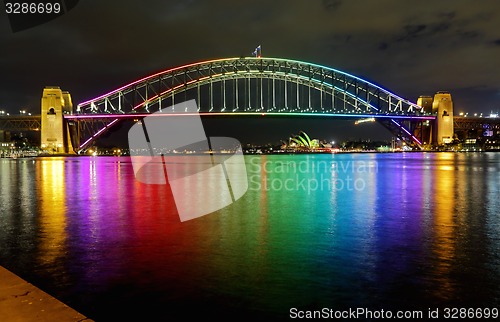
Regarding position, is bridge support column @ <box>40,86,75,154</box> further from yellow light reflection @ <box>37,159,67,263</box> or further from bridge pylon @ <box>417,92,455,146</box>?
yellow light reflection @ <box>37,159,67,263</box>

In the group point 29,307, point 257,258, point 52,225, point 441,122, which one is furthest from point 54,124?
point 29,307

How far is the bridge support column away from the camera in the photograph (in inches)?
3260

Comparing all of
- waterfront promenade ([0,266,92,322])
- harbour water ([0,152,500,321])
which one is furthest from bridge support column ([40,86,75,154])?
waterfront promenade ([0,266,92,322])

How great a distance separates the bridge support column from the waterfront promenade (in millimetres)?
83554

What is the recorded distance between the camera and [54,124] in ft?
273

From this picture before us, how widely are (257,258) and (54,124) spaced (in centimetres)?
8316

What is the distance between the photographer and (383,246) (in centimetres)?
A: 811

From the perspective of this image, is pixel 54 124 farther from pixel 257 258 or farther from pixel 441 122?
pixel 257 258

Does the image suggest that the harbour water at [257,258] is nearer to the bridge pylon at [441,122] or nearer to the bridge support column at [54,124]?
the bridge support column at [54,124]

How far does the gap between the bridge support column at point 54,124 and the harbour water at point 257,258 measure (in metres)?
74.0

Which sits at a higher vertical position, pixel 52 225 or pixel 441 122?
pixel 441 122

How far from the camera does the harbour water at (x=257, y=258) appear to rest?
5430 mm

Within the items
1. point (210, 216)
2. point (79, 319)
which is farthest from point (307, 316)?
point (210, 216)

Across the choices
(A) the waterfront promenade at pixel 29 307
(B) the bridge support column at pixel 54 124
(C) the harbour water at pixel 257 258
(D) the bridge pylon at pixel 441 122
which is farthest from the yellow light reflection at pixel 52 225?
(D) the bridge pylon at pixel 441 122
